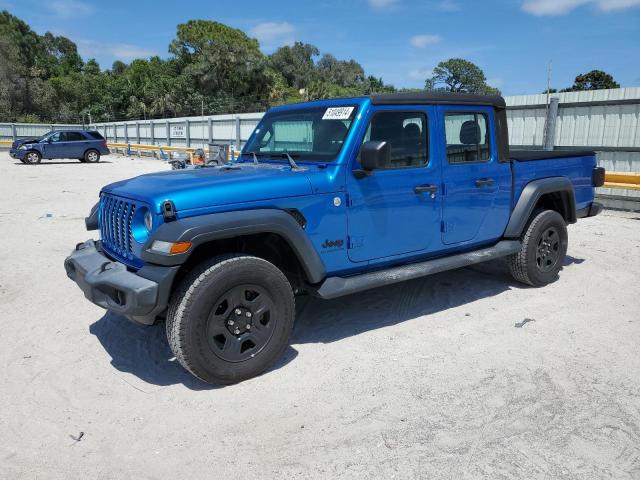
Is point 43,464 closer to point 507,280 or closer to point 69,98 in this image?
A: point 507,280

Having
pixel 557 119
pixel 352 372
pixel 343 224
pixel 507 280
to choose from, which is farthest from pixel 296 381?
pixel 557 119

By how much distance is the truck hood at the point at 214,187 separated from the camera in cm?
319

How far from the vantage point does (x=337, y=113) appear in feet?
13.1

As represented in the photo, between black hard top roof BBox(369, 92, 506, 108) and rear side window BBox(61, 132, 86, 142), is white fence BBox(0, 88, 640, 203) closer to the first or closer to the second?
black hard top roof BBox(369, 92, 506, 108)

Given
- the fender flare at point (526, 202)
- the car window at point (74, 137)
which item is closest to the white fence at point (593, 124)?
the fender flare at point (526, 202)

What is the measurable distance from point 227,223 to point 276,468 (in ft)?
4.78

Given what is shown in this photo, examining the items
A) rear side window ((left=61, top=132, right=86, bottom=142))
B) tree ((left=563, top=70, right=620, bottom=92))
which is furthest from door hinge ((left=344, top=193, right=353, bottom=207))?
tree ((left=563, top=70, right=620, bottom=92))

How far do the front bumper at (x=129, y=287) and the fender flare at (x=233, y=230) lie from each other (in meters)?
0.10

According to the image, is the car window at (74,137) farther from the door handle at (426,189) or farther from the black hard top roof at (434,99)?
the door handle at (426,189)

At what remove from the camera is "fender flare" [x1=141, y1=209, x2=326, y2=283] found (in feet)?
10.1

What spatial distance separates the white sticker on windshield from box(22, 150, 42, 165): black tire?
22.7 meters

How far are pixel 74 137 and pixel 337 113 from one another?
23.0 m

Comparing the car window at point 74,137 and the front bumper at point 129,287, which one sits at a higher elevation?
the car window at point 74,137

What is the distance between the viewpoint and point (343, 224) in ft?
12.3
